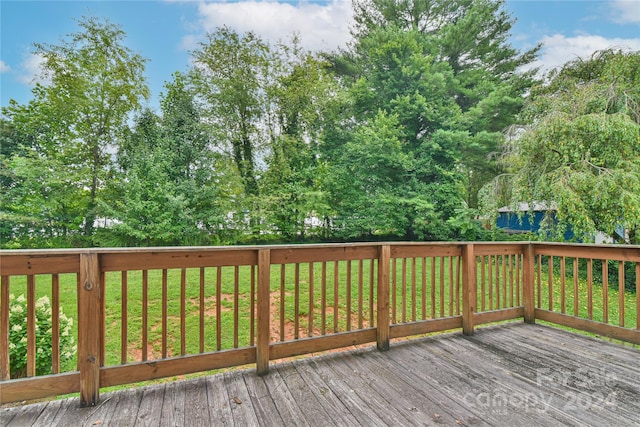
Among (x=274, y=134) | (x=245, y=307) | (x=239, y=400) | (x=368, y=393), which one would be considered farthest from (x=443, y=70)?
(x=239, y=400)

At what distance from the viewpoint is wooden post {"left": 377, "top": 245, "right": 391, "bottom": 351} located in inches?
102

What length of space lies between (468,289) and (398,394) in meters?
1.52

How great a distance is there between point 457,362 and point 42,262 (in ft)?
9.62

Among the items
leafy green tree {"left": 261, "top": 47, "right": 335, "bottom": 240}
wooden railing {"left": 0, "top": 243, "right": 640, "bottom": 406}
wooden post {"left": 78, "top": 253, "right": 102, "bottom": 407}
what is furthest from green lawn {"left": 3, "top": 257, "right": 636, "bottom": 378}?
leafy green tree {"left": 261, "top": 47, "right": 335, "bottom": 240}

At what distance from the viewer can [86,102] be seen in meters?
8.41

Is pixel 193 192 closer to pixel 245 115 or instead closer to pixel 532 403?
pixel 245 115

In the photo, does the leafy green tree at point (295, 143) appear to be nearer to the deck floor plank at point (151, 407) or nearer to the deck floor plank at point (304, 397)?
the deck floor plank at point (304, 397)

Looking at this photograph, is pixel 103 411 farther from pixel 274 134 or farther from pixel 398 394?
pixel 274 134

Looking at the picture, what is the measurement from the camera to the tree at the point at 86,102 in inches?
315

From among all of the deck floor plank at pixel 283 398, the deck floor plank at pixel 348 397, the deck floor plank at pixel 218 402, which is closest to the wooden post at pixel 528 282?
the deck floor plank at pixel 348 397

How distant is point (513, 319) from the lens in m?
3.44

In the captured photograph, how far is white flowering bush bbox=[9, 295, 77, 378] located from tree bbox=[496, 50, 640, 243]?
7616 mm

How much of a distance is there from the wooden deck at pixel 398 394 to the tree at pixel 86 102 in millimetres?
8730

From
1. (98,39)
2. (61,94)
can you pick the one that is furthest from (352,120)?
(61,94)
